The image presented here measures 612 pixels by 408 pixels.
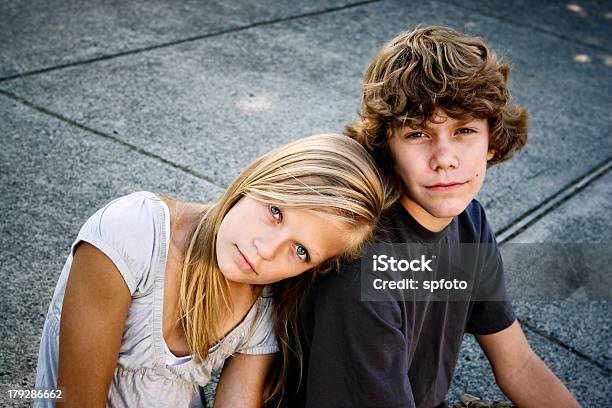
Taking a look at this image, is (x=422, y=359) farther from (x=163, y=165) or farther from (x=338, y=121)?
(x=338, y=121)

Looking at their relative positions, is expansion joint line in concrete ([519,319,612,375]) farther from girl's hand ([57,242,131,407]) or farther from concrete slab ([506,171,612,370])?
girl's hand ([57,242,131,407])

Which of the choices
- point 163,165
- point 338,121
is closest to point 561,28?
point 338,121

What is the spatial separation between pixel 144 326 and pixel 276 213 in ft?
1.50

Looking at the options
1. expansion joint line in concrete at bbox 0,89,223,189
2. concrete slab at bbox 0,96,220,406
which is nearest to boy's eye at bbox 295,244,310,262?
concrete slab at bbox 0,96,220,406

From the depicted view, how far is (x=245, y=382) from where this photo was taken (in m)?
2.15

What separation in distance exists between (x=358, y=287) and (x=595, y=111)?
385cm

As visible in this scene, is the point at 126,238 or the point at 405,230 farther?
the point at 405,230

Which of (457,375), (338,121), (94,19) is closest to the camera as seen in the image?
(457,375)

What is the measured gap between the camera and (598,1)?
26.3 ft

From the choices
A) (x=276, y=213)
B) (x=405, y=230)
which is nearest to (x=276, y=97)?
(x=405, y=230)

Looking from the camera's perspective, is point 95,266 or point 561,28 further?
point 561,28

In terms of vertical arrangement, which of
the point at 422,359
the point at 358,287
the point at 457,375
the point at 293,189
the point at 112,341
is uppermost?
the point at 293,189
